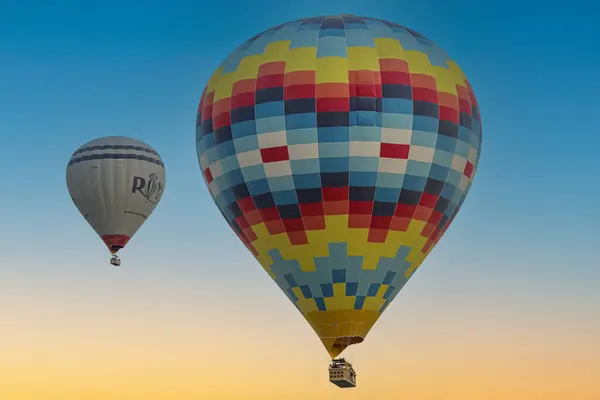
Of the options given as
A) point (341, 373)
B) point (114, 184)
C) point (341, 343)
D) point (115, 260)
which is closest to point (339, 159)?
point (341, 343)

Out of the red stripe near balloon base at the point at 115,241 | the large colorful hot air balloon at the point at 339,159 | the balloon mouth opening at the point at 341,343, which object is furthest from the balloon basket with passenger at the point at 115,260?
the balloon mouth opening at the point at 341,343

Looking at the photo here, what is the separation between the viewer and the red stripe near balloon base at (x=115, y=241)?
34906mm

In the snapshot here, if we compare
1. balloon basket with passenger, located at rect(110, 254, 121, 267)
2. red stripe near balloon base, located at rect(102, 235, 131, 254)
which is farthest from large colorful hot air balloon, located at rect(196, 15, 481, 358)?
balloon basket with passenger, located at rect(110, 254, 121, 267)

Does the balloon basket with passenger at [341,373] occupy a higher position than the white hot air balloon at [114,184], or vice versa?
the white hot air balloon at [114,184]

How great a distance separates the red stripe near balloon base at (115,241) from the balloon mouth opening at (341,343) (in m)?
10.5

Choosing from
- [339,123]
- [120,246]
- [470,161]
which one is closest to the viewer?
[339,123]

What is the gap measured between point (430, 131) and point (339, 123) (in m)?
2.01

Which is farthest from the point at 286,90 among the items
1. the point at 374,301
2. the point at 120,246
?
the point at 120,246

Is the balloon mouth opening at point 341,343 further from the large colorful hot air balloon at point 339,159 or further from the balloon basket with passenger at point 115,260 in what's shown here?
the balloon basket with passenger at point 115,260

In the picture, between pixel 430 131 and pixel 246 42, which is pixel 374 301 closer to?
pixel 430 131

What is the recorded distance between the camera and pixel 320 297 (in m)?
26.3

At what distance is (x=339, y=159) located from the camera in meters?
25.8

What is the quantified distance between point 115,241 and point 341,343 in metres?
10.8

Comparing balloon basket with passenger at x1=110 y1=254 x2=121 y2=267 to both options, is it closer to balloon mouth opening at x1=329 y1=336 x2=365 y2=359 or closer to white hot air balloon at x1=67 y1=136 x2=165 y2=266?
white hot air balloon at x1=67 y1=136 x2=165 y2=266
